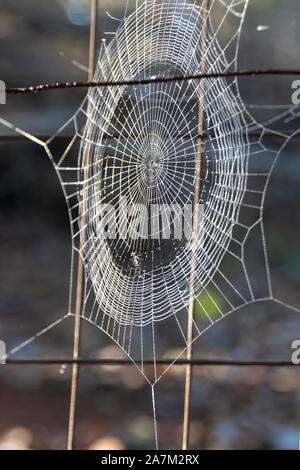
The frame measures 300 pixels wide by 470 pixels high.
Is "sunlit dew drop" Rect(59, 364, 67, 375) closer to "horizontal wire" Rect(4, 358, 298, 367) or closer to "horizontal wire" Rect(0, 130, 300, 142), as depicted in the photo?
"horizontal wire" Rect(4, 358, 298, 367)

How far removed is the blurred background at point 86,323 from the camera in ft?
3.06

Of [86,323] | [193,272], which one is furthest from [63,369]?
[193,272]

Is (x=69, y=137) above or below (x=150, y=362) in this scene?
above

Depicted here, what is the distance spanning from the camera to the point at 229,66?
0.85 meters

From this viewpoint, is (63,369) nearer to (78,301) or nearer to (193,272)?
(78,301)

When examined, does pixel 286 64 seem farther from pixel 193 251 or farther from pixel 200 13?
pixel 193 251

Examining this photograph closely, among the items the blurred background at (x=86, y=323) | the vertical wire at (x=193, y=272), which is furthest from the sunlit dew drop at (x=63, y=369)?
the vertical wire at (x=193, y=272)

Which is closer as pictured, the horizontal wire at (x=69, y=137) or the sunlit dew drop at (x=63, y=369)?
the horizontal wire at (x=69, y=137)

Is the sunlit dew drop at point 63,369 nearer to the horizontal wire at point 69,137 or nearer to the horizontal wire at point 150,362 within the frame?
the horizontal wire at point 150,362

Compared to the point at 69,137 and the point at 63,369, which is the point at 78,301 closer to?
the point at 63,369

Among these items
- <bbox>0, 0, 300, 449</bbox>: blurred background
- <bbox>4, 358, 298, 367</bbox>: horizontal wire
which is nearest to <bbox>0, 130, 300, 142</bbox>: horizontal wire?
<bbox>0, 0, 300, 449</bbox>: blurred background

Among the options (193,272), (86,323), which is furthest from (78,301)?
(193,272)

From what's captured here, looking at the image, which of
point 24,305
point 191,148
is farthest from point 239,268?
point 24,305

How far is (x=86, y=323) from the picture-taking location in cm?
94
